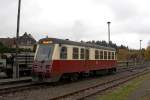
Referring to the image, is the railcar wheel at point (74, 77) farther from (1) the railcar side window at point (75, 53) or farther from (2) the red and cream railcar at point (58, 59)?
(1) the railcar side window at point (75, 53)

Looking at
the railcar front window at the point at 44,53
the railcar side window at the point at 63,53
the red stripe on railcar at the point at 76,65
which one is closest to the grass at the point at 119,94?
the red stripe on railcar at the point at 76,65

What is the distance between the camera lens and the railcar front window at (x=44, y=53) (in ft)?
72.7

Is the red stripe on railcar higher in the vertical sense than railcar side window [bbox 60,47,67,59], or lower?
lower

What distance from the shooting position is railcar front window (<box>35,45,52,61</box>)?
22156 millimetres

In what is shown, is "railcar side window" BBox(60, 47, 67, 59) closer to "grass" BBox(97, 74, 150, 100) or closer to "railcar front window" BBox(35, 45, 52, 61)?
"railcar front window" BBox(35, 45, 52, 61)

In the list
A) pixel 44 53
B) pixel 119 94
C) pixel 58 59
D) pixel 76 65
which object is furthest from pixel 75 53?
pixel 119 94

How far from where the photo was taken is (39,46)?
23000 millimetres

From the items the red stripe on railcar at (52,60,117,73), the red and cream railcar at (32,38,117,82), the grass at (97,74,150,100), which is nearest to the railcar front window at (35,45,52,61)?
the red and cream railcar at (32,38,117,82)

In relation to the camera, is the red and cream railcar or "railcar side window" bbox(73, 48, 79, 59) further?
"railcar side window" bbox(73, 48, 79, 59)

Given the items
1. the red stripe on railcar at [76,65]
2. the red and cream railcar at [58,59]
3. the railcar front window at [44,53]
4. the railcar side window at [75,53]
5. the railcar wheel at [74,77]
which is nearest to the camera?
the red and cream railcar at [58,59]

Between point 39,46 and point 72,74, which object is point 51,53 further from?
point 72,74

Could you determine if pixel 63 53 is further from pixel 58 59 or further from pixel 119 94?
pixel 119 94

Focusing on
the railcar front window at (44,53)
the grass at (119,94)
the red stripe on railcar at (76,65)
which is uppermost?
the railcar front window at (44,53)

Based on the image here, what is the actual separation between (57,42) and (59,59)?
43.0 inches
